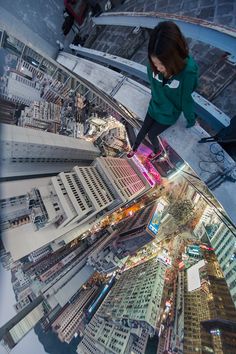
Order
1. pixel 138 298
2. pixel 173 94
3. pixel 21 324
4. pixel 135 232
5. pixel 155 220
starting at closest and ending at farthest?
pixel 173 94 < pixel 155 220 < pixel 135 232 < pixel 138 298 < pixel 21 324

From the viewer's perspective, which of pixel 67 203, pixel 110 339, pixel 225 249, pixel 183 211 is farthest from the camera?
pixel 110 339

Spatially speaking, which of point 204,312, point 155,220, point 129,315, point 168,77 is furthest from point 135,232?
point 168,77

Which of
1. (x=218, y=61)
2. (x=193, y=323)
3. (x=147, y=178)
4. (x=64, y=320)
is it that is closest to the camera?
(x=218, y=61)

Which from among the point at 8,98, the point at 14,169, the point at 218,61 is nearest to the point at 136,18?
the point at 218,61

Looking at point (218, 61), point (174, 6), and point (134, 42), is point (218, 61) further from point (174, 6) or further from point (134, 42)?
point (134, 42)

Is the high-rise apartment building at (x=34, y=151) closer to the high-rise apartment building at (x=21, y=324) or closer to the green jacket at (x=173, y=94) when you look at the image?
the green jacket at (x=173, y=94)

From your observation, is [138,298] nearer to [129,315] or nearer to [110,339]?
[129,315]
